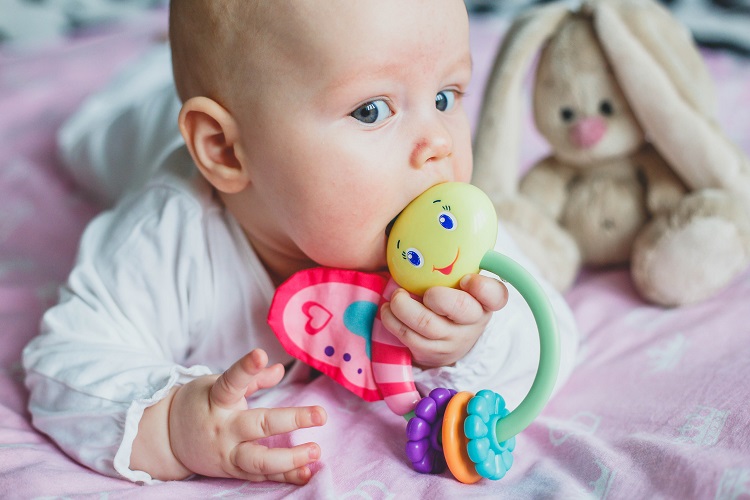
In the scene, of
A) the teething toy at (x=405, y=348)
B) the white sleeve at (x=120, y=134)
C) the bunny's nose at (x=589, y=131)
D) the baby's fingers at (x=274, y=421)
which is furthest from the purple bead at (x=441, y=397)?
the white sleeve at (x=120, y=134)

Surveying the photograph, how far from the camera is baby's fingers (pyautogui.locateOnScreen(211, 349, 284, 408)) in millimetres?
683

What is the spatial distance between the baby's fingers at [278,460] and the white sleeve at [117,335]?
0.35 feet

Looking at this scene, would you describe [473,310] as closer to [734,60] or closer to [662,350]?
[662,350]

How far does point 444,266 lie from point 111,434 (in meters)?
0.38

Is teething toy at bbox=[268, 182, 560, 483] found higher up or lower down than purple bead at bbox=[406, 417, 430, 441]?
higher up

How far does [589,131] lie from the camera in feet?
3.57

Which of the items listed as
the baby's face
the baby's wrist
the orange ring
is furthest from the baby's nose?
the baby's wrist

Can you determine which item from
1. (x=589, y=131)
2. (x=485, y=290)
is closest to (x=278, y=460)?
(x=485, y=290)

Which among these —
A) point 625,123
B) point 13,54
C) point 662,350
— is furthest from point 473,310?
point 13,54

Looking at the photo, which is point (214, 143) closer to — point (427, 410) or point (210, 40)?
point (210, 40)

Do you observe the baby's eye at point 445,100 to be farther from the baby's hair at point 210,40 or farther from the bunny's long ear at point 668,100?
the bunny's long ear at point 668,100

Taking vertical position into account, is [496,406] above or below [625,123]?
below

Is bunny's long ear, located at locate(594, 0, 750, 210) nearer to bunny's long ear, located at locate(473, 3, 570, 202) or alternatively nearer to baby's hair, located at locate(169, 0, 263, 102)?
bunny's long ear, located at locate(473, 3, 570, 202)

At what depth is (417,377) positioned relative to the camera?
0.82m
